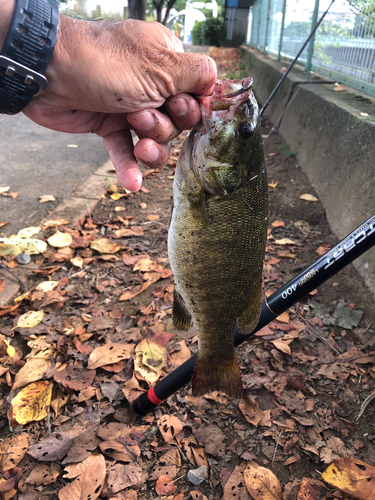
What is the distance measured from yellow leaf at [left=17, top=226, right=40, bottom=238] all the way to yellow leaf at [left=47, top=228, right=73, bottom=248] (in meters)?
0.25

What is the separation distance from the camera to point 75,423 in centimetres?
231

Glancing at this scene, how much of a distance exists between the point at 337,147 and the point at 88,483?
3765 mm

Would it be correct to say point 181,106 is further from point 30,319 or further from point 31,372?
point 30,319

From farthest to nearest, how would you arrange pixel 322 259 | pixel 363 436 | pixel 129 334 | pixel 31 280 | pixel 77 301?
pixel 31 280 < pixel 77 301 < pixel 129 334 < pixel 363 436 < pixel 322 259

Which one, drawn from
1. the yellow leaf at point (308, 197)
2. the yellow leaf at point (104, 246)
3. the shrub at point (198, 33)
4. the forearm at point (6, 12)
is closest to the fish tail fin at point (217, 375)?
Result: the forearm at point (6, 12)

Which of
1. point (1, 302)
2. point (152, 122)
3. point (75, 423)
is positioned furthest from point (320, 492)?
point (1, 302)

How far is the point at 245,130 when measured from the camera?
154 cm

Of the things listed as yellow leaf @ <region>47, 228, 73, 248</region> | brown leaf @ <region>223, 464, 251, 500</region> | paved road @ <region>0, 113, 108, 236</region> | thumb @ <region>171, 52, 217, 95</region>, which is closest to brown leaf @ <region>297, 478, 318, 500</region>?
brown leaf @ <region>223, 464, 251, 500</region>

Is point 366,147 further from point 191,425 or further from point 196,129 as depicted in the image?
point 191,425

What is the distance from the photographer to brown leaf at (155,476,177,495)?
2008 mm

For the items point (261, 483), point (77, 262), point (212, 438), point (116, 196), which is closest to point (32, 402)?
point (212, 438)

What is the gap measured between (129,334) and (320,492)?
5.13 ft

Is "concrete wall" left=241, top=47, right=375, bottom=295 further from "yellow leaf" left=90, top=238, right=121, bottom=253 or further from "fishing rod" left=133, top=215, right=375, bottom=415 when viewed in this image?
"yellow leaf" left=90, top=238, right=121, bottom=253

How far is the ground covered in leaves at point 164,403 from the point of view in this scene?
2031 mm
